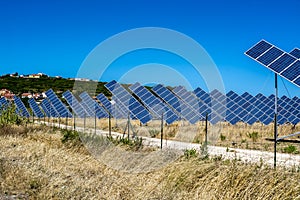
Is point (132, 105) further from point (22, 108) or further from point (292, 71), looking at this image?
point (22, 108)

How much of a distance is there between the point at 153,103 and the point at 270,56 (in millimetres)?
8743

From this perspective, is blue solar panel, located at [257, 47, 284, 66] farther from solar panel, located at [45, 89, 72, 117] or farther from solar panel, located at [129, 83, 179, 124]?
solar panel, located at [45, 89, 72, 117]

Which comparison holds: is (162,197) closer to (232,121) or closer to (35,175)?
(35,175)

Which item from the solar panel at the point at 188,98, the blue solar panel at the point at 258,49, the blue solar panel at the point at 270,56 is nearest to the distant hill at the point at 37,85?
the solar panel at the point at 188,98

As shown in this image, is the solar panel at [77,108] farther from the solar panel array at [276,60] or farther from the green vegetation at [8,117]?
the solar panel array at [276,60]

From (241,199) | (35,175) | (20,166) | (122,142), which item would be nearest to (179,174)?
(241,199)

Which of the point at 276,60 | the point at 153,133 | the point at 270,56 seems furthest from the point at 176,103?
the point at 276,60

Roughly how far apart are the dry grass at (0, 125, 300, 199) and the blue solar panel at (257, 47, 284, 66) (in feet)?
16.7

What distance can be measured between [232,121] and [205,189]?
59.2ft

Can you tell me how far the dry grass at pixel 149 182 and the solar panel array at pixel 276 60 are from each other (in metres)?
4.74

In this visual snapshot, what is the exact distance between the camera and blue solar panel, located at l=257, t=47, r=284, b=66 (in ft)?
40.1

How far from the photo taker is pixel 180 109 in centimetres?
2297

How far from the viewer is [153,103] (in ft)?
67.3

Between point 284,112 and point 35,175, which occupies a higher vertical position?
point 284,112
